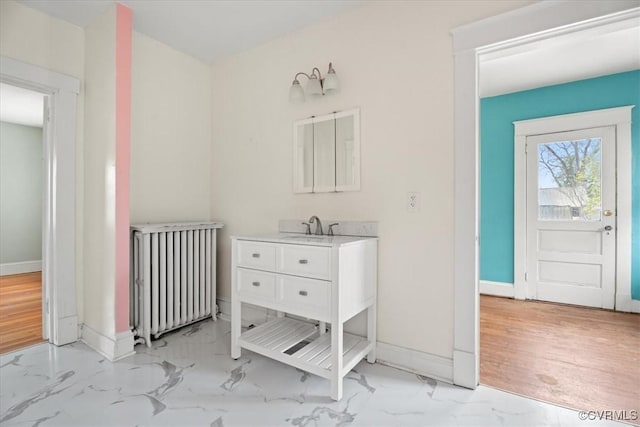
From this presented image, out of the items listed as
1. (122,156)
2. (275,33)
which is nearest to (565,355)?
(275,33)

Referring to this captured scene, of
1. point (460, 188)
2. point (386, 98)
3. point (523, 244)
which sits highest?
point (386, 98)

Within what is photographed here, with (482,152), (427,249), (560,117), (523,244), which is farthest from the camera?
(482,152)

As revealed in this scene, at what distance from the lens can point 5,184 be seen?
15.9ft

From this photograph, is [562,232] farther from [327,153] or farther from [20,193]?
[20,193]

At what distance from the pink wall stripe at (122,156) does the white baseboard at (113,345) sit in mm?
60

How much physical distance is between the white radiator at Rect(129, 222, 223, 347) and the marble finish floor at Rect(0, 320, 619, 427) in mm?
311

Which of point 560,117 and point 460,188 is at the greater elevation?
point 560,117

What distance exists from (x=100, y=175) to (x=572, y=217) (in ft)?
14.8

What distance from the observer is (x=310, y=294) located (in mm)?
1754

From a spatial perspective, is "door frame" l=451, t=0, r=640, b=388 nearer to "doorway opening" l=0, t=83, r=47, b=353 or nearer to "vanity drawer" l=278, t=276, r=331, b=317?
"vanity drawer" l=278, t=276, r=331, b=317

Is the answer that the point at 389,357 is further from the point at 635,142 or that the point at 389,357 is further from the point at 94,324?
the point at 635,142

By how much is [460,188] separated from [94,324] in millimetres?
2701

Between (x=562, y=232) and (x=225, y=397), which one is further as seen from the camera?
(x=562, y=232)

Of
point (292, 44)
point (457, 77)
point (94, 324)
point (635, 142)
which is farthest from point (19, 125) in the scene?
point (635, 142)
